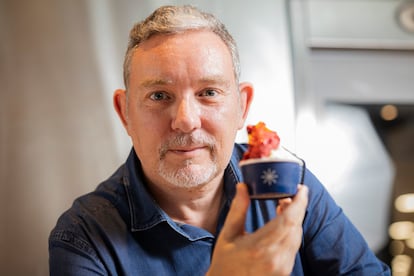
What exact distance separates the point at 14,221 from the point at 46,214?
9cm

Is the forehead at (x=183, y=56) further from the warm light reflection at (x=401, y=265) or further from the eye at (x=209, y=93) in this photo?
the warm light reflection at (x=401, y=265)

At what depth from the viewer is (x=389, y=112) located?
1709 millimetres

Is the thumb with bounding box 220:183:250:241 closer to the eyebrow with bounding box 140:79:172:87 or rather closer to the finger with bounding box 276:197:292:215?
the finger with bounding box 276:197:292:215

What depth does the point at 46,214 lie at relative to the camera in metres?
1.47

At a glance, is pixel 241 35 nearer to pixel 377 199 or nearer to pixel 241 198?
pixel 377 199

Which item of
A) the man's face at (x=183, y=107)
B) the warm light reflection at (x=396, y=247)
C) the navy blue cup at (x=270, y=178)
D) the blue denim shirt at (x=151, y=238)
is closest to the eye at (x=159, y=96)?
the man's face at (x=183, y=107)

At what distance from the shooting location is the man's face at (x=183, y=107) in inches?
40.8

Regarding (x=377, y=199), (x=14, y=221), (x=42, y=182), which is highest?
(x=42, y=182)

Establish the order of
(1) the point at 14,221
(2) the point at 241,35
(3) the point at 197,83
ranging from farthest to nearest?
(2) the point at 241,35
(1) the point at 14,221
(3) the point at 197,83

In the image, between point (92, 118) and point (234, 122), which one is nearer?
point (234, 122)

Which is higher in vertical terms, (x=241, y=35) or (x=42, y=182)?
(x=241, y=35)

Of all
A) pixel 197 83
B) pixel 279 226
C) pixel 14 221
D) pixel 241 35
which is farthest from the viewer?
pixel 241 35

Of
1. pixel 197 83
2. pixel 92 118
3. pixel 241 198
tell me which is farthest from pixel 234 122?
pixel 92 118

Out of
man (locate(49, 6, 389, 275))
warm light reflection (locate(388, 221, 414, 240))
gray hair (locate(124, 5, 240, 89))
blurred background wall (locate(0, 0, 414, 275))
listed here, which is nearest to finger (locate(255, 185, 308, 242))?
man (locate(49, 6, 389, 275))
